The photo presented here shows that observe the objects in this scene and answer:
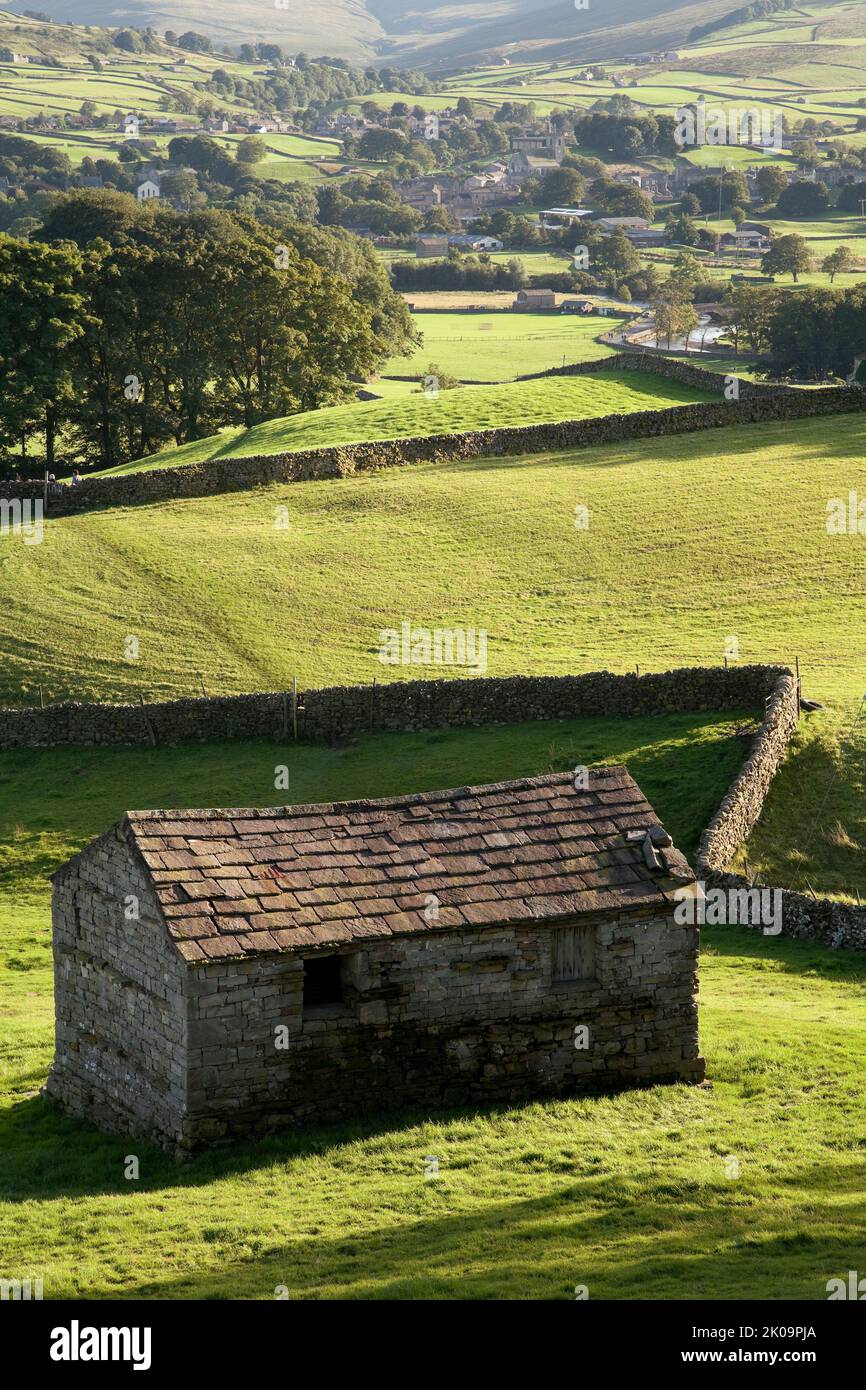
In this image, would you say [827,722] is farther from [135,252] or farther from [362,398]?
[362,398]

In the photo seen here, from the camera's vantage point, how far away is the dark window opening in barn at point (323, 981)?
67.8 feet

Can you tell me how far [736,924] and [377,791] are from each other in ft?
27.6

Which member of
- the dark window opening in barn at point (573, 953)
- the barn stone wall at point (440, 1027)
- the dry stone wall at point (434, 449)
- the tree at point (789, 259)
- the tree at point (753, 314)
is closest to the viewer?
the barn stone wall at point (440, 1027)

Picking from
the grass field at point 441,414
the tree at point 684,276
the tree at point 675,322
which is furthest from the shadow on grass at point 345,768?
the tree at point 684,276

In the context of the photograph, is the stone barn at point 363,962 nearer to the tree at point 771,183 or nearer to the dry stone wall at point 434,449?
the dry stone wall at point 434,449

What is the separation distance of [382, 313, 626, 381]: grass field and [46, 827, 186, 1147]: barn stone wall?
7556 cm

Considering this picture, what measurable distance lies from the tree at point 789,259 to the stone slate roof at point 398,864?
130 metres

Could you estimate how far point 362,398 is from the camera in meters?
82.6

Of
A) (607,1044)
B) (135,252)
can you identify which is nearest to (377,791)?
(607,1044)

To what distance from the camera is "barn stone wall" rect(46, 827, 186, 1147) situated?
1984cm

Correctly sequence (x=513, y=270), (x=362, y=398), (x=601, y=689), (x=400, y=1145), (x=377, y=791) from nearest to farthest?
1. (x=400, y=1145)
2. (x=377, y=791)
3. (x=601, y=689)
4. (x=362, y=398)
5. (x=513, y=270)

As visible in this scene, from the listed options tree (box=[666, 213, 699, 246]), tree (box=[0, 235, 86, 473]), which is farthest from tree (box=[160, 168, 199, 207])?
tree (box=[0, 235, 86, 473])

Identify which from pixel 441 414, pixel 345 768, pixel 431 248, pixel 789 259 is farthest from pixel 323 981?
pixel 431 248

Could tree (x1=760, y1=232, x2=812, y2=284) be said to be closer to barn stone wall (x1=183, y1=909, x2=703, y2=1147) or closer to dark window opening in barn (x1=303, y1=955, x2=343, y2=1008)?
barn stone wall (x1=183, y1=909, x2=703, y2=1147)
